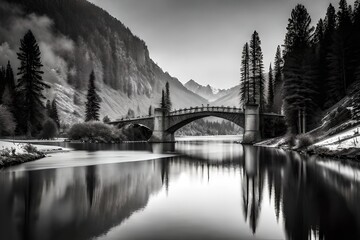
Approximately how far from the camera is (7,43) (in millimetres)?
178125

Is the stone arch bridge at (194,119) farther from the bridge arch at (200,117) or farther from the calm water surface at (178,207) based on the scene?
the calm water surface at (178,207)

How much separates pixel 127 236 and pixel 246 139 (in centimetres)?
5182

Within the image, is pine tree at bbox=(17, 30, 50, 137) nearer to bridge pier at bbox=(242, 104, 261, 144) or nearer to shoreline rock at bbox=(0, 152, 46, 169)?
shoreline rock at bbox=(0, 152, 46, 169)

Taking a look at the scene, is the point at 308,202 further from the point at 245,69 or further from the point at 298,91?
the point at 245,69

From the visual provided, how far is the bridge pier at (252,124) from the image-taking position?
2215 inches

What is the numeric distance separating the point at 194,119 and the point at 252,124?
19.0 metres

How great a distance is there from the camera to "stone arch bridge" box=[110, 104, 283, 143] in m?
56.6

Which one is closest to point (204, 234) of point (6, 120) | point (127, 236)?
point (127, 236)

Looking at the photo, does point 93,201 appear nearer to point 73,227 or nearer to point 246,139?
point 73,227

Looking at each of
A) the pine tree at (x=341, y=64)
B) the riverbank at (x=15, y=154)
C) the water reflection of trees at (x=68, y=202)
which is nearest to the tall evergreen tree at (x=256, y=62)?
the pine tree at (x=341, y=64)

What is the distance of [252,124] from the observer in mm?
56281

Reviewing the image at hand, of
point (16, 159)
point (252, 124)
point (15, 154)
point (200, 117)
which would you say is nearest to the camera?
point (16, 159)

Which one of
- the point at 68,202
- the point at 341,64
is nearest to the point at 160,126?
the point at 341,64

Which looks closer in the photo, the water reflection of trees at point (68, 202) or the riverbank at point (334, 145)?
the water reflection of trees at point (68, 202)
